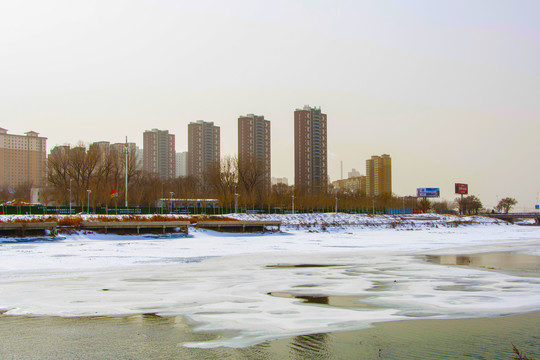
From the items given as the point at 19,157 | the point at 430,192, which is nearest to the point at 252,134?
the point at 430,192

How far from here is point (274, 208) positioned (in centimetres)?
8906

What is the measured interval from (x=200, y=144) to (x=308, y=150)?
3698 centimetres

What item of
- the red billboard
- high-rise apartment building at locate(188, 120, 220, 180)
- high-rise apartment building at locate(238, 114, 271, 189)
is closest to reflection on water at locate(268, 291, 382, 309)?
high-rise apartment building at locate(238, 114, 271, 189)

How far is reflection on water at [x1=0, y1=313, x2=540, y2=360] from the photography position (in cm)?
789

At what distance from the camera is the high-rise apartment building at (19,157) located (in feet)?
585

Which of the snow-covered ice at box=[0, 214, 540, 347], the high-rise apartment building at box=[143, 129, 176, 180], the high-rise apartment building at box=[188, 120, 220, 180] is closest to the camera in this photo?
the snow-covered ice at box=[0, 214, 540, 347]

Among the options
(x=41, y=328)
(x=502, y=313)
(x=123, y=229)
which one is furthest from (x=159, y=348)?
(x=123, y=229)

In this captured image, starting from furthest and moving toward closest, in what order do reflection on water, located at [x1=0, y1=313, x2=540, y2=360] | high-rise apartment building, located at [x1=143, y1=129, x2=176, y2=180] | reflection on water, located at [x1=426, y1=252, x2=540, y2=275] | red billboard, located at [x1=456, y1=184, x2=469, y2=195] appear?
high-rise apartment building, located at [x1=143, y1=129, x2=176, y2=180]
red billboard, located at [x1=456, y1=184, x2=469, y2=195]
reflection on water, located at [x1=426, y1=252, x2=540, y2=275]
reflection on water, located at [x1=0, y1=313, x2=540, y2=360]

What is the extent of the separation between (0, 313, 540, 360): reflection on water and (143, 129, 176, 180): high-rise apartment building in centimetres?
16076

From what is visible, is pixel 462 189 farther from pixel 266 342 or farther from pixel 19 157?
pixel 19 157

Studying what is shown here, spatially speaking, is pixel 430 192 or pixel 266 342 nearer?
pixel 266 342

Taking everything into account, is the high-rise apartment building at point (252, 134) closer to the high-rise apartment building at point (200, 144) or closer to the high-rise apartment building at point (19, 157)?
the high-rise apartment building at point (200, 144)

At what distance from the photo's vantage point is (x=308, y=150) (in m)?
144

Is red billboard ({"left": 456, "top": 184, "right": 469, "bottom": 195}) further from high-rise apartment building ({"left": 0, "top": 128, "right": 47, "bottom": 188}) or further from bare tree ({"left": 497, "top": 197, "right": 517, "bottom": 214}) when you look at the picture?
high-rise apartment building ({"left": 0, "top": 128, "right": 47, "bottom": 188})
